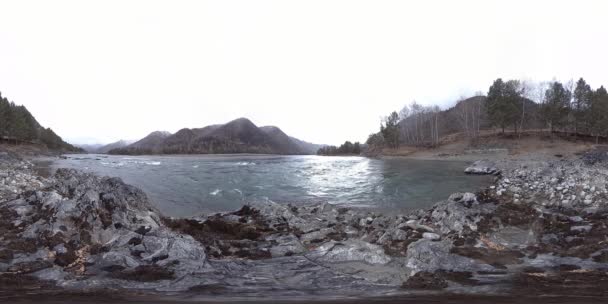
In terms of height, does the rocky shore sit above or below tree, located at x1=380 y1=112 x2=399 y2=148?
below

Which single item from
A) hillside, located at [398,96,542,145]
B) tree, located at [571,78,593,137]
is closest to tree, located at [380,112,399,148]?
hillside, located at [398,96,542,145]

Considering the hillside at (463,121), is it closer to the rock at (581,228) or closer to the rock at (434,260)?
the rock at (581,228)

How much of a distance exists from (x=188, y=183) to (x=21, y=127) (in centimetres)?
8821

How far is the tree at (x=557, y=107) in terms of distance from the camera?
7056 centimetres

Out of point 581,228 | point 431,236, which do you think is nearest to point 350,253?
point 431,236

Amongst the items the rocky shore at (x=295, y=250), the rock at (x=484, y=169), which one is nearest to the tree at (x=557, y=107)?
the rock at (x=484, y=169)

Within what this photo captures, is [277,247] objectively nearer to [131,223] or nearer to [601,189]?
[131,223]

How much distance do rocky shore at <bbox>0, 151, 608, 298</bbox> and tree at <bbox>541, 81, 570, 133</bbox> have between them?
69141mm

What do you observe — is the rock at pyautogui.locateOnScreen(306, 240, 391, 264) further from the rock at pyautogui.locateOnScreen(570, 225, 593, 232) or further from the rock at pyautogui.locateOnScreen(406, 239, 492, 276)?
the rock at pyautogui.locateOnScreen(570, 225, 593, 232)

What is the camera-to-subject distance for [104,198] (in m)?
10.7

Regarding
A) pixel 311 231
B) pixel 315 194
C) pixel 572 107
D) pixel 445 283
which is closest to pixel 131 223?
pixel 311 231

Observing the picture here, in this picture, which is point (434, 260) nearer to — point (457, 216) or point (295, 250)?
point (295, 250)

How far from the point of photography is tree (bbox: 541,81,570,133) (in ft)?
232

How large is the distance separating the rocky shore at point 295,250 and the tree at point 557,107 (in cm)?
6914
